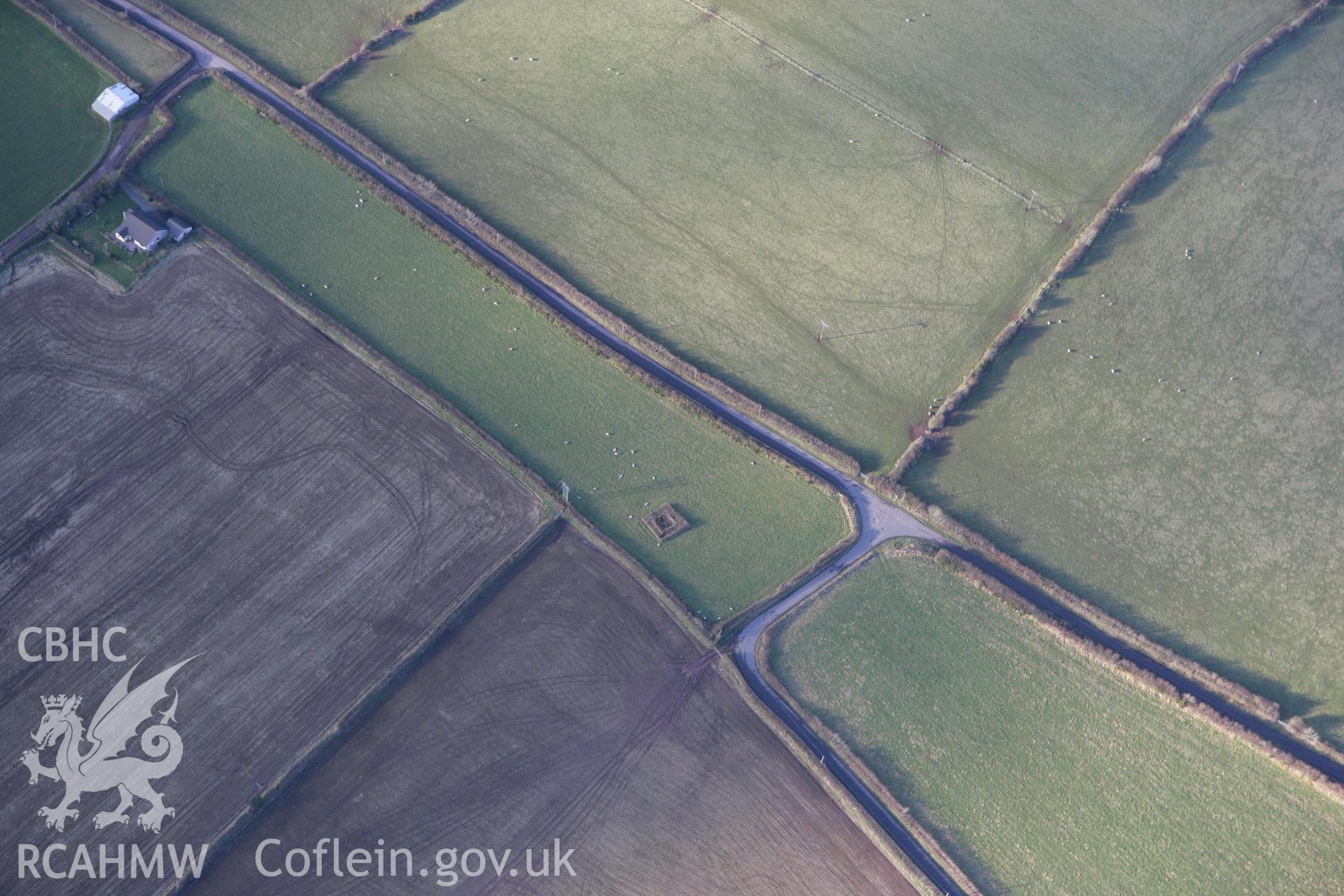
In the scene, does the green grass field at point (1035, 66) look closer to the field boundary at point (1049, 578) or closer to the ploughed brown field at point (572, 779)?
the field boundary at point (1049, 578)

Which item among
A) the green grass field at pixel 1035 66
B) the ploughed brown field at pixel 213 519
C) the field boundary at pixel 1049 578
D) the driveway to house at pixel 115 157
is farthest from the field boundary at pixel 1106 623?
the driveway to house at pixel 115 157

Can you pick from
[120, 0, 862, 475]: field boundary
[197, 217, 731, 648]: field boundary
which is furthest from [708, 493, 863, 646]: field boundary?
[120, 0, 862, 475]: field boundary

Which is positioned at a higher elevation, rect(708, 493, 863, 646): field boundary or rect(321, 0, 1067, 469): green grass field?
rect(321, 0, 1067, 469): green grass field

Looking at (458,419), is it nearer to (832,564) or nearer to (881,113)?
(832,564)

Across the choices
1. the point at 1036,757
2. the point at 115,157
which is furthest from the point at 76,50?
the point at 1036,757

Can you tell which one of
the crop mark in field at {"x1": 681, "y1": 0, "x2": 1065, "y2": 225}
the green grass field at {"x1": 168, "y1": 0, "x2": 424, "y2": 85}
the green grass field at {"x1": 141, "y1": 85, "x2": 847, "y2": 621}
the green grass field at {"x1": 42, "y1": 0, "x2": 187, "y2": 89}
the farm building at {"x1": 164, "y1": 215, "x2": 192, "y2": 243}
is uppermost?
the crop mark in field at {"x1": 681, "y1": 0, "x2": 1065, "y2": 225}

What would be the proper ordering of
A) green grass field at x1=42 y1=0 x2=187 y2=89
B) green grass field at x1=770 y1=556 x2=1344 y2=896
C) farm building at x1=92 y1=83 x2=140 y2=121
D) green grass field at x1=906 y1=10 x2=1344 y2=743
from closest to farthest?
green grass field at x1=770 y1=556 x2=1344 y2=896 < green grass field at x1=906 y1=10 x2=1344 y2=743 < farm building at x1=92 y1=83 x2=140 y2=121 < green grass field at x1=42 y1=0 x2=187 y2=89

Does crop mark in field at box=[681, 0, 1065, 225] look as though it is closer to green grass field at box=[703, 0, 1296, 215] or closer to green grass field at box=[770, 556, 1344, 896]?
green grass field at box=[703, 0, 1296, 215]

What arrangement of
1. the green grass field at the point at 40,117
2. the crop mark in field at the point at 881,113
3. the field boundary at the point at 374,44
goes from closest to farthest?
the green grass field at the point at 40,117
the crop mark in field at the point at 881,113
the field boundary at the point at 374,44
